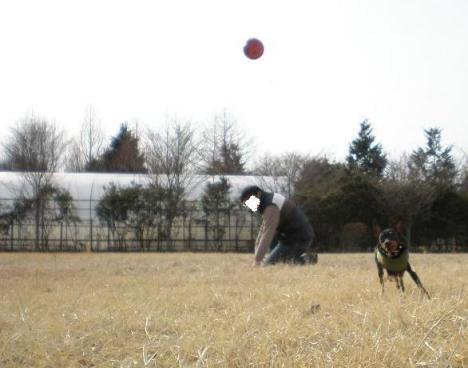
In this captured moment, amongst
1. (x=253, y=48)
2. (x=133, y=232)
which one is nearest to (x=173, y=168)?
(x=133, y=232)

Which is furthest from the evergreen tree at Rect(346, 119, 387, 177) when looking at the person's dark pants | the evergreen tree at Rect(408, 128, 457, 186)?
the person's dark pants

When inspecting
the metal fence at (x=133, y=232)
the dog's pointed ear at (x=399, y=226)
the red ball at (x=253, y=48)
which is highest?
the red ball at (x=253, y=48)

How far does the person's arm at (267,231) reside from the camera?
8430mm

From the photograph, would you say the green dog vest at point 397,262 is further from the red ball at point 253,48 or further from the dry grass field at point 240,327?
the red ball at point 253,48

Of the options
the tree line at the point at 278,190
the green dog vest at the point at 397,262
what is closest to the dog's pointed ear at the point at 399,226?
the green dog vest at the point at 397,262

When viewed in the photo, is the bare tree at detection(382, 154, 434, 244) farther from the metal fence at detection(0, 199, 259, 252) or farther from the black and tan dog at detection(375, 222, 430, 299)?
the black and tan dog at detection(375, 222, 430, 299)

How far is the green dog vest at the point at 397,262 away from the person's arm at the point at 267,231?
3.47 m

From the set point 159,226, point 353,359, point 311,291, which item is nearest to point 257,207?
point 311,291

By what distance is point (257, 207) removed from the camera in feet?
29.1

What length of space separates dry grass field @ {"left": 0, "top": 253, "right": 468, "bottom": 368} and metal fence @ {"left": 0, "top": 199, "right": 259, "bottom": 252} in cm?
1721

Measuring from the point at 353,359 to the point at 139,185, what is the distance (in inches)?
837

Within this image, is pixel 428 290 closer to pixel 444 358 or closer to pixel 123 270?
pixel 444 358

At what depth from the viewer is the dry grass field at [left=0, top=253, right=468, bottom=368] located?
126 inches

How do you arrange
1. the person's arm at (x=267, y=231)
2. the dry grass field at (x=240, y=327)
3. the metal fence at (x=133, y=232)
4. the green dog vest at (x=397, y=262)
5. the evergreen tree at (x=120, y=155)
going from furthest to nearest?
the evergreen tree at (x=120, y=155) → the metal fence at (x=133, y=232) → the person's arm at (x=267, y=231) → the green dog vest at (x=397, y=262) → the dry grass field at (x=240, y=327)
